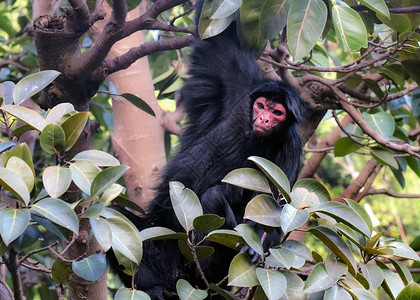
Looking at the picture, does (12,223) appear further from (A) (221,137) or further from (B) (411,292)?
(A) (221,137)

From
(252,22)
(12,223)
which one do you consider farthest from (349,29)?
(12,223)

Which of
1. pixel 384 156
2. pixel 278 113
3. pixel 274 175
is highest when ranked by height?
pixel 274 175

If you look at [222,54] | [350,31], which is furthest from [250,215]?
[222,54]

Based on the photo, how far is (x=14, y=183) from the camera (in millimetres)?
1826

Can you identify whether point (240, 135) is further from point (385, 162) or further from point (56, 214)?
point (56, 214)

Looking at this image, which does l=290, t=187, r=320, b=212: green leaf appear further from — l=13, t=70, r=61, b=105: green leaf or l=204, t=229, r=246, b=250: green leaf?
l=13, t=70, r=61, b=105: green leaf

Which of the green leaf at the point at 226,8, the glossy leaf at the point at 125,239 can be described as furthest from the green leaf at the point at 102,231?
the green leaf at the point at 226,8

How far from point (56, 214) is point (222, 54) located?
1982 millimetres

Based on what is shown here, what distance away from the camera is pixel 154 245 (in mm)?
3455

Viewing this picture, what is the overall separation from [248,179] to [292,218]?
0.27m

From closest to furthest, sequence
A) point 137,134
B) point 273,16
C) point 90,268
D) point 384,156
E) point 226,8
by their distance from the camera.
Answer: point 90,268 < point 226,8 < point 273,16 < point 384,156 < point 137,134

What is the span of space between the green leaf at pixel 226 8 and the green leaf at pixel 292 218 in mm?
837

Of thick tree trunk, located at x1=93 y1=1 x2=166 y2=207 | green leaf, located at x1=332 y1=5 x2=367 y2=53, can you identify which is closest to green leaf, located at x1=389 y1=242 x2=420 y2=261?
green leaf, located at x1=332 y1=5 x2=367 y2=53

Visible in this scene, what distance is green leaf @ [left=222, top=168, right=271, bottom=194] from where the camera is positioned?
2236 mm
